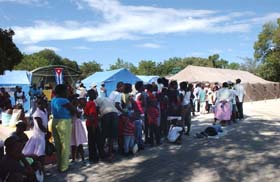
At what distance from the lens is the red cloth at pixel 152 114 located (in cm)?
1001

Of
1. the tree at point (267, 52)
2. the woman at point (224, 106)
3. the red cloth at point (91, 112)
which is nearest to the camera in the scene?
the red cloth at point (91, 112)

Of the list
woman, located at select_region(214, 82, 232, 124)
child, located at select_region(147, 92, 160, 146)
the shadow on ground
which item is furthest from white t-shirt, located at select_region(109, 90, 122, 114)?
woman, located at select_region(214, 82, 232, 124)

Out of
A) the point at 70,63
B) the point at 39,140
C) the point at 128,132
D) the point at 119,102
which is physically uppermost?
the point at 70,63

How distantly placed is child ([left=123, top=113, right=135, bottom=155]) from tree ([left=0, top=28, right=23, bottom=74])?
12.1 ft

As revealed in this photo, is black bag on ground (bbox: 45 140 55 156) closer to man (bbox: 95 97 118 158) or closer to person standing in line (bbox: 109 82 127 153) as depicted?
man (bbox: 95 97 118 158)

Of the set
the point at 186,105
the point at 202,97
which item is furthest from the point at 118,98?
the point at 202,97

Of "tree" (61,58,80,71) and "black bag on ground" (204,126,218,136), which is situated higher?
"tree" (61,58,80,71)

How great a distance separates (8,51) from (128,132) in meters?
4.17

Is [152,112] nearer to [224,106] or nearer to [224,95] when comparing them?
[224,106]

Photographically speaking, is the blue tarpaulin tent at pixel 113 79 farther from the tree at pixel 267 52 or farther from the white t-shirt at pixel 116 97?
the tree at pixel 267 52

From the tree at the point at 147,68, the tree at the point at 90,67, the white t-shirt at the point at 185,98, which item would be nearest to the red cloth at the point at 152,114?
the white t-shirt at the point at 185,98

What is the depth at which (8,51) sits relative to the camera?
34.7 ft

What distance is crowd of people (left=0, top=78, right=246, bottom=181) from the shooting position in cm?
650

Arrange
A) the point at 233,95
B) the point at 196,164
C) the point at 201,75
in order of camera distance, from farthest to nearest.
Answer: the point at 201,75 < the point at 233,95 < the point at 196,164
